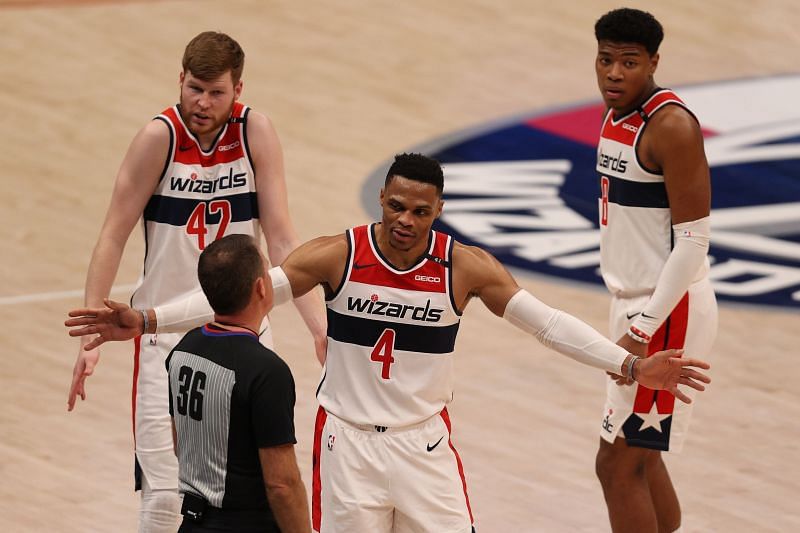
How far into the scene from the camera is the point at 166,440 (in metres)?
5.38

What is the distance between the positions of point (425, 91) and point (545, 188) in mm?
2517

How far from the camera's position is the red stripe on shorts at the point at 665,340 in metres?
5.65

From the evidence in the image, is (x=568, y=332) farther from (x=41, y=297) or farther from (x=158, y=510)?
(x=41, y=297)

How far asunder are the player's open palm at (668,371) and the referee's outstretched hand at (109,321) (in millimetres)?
1641

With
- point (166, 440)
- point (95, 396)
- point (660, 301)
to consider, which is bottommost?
point (95, 396)

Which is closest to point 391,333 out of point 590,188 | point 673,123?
point 673,123

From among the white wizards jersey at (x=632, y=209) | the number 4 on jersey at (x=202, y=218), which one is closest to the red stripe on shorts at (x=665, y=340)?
the white wizards jersey at (x=632, y=209)

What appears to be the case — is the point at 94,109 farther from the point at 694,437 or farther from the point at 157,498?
the point at 157,498

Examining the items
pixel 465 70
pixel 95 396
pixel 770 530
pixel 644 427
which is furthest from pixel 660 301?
pixel 465 70

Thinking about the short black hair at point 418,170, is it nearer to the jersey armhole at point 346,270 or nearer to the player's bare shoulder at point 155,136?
the jersey armhole at point 346,270

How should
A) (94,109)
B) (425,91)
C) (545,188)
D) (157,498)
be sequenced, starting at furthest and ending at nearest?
1. (425,91)
2. (94,109)
3. (545,188)
4. (157,498)

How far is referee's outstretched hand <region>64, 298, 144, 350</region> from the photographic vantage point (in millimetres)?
4746

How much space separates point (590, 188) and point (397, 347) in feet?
23.0

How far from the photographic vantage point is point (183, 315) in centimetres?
488
